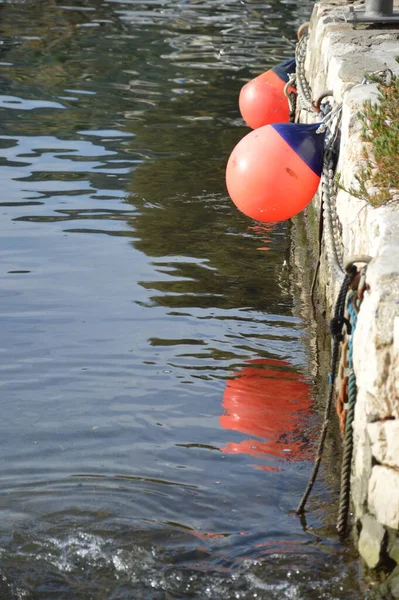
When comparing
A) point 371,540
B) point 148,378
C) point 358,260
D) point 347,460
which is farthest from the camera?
point 148,378

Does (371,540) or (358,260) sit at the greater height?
(358,260)

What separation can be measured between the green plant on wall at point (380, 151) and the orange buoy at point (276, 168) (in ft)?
2.36

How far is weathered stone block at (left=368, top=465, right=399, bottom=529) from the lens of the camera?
3.50m

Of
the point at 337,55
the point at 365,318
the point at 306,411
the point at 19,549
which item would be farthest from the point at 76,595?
the point at 337,55

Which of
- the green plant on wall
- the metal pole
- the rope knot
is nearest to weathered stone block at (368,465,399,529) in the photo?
the rope knot

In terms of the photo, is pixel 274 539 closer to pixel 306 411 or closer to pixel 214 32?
pixel 306 411

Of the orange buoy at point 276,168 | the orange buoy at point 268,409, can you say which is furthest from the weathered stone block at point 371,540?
the orange buoy at point 276,168

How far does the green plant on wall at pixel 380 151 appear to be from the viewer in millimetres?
4684

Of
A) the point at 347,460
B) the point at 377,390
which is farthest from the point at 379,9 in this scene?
the point at 377,390

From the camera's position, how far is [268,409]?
529 centimetres

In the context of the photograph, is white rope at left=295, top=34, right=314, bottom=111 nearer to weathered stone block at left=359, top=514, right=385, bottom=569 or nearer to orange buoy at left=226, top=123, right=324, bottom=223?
orange buoy at left=226, top=123, right=324, bottom=223

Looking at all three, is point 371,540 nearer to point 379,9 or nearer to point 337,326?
point 337,326

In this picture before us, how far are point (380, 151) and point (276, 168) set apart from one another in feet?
4.47

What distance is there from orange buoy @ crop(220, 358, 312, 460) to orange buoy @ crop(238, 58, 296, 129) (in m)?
4.57
